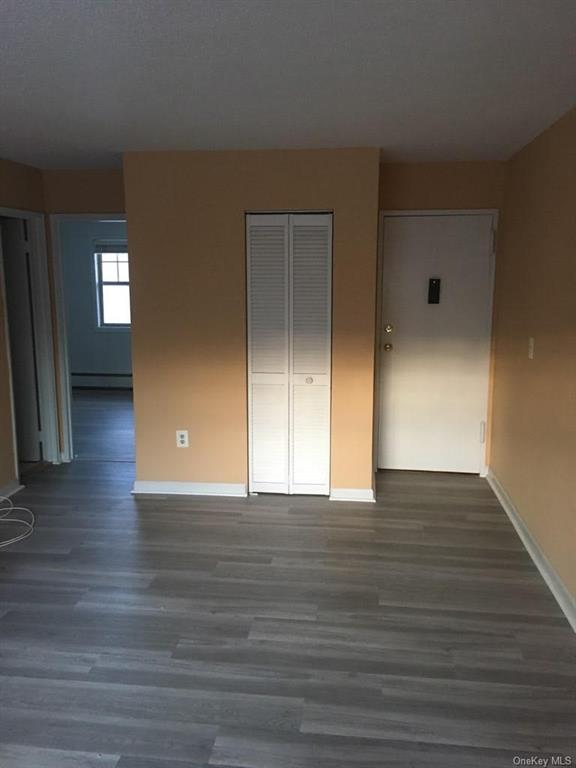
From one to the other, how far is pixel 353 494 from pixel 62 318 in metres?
2.74

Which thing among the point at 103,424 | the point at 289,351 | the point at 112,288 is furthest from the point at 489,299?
the point at 112,288

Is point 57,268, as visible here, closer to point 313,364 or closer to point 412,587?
point 313,364

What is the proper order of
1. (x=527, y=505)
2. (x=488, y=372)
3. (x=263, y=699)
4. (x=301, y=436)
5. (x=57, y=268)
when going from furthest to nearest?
(x=57, y=268), (x=488, y=372), (x=301, y=436), (x=527, y=505), (x=263, y=699)

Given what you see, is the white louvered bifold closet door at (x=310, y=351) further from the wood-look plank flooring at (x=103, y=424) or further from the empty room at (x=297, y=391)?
the wood-look plank flooring at (x=103, y=424)

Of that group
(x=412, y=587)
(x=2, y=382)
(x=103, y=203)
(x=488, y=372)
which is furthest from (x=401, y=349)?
(x=2, y=382)

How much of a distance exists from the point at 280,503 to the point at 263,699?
192 centimetres

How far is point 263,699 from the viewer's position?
2.28 m

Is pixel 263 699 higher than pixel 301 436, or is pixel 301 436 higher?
pixel 301 436

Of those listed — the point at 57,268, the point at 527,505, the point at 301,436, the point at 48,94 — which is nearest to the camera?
the point at 48,94

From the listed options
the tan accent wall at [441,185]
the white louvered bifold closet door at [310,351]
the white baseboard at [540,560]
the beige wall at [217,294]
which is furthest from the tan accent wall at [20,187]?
the white baseboard at [540,560]

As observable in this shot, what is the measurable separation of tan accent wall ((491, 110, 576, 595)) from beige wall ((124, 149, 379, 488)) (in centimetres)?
92

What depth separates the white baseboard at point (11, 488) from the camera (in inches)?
171

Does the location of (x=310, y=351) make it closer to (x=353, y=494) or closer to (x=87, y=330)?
(x=353, y=494)

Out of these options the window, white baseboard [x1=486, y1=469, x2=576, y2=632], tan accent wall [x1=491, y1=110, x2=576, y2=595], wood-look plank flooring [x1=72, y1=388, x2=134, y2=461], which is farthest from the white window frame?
white baseboard [x1=486, y1=469, x2=576, y2=632]
